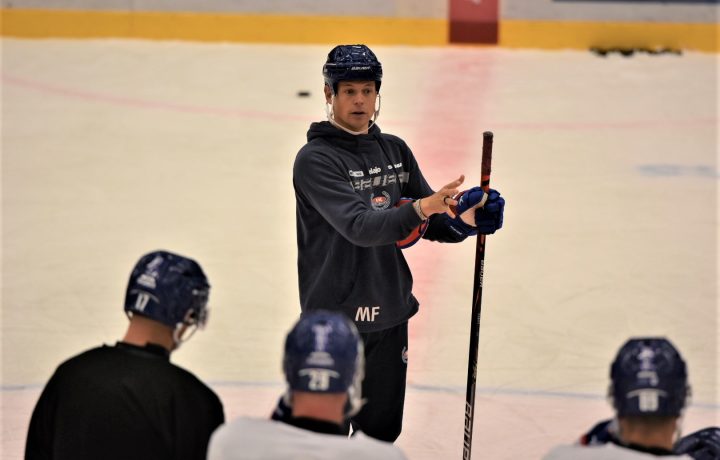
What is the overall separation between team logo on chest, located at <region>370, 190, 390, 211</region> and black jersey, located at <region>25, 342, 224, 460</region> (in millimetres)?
1131

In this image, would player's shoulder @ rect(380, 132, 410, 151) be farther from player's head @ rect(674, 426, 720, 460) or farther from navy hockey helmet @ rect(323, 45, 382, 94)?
player's head @ rect(674, 426, 720, 460)

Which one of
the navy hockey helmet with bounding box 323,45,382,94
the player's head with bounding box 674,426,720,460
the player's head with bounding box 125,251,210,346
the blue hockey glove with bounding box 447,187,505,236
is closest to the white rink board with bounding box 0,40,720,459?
the blue hockey glove with bounding box 447,187,505,236

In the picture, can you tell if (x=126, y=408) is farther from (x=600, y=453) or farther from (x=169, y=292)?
(x=600, y=453)

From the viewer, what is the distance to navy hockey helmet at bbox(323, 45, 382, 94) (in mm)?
3621

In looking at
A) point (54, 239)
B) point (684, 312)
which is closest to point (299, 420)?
point (684, 312)

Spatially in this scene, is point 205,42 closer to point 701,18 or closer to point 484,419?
point 701,18

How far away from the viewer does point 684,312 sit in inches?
224

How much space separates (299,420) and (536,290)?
3743 mm

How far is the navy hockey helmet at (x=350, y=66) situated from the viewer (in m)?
3.62

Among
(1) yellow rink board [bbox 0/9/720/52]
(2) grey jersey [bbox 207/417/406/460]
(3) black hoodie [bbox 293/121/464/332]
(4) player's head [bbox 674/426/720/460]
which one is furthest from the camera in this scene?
(1) yellow rink board [bbox 0/9/720/52]

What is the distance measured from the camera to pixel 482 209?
Answer: 3.61 m

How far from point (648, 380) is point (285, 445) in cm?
68

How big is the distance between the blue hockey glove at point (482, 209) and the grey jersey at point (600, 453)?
4.32 ft

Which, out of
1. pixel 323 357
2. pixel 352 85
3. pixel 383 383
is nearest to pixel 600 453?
pixel 323 357
